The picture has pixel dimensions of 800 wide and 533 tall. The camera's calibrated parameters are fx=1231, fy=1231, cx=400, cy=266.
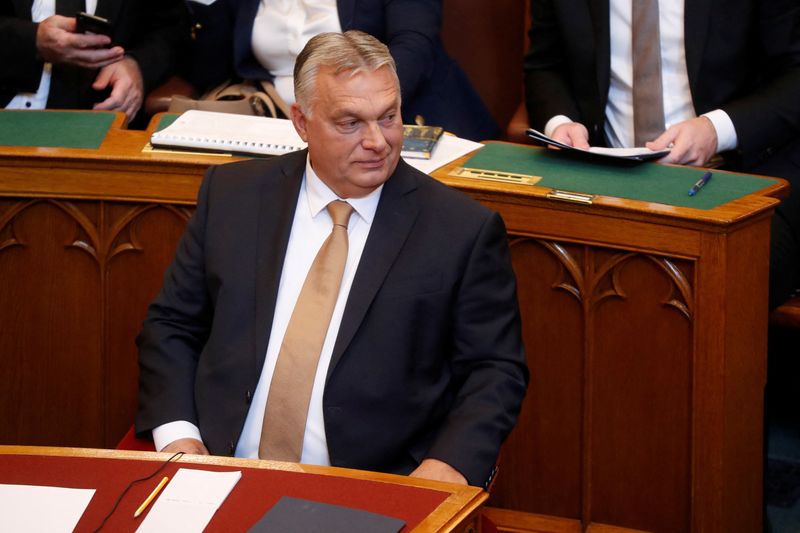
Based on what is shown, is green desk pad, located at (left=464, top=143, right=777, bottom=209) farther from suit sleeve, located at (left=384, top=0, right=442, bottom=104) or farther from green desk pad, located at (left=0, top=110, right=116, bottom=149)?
green desk pad, located at (left=0, top=110, right=116, bottom=149)

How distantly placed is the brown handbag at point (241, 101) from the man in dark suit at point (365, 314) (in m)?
1.24

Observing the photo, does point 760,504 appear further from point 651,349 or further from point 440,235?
point 440,235

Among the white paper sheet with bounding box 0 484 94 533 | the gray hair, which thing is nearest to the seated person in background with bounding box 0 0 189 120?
the gray hair

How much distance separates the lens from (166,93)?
13.4 feet

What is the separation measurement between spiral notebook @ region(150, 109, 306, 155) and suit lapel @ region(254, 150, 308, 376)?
0.49 meters

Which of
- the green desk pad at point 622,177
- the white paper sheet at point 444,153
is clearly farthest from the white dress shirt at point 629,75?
the green desk pad at point 622,177

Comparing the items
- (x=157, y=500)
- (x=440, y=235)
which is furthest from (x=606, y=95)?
(x=157, y=500)

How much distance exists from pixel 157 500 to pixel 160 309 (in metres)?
0.83

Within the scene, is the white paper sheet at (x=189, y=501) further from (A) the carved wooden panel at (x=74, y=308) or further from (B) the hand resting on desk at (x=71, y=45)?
(B) the hand resting on desk at (x=71, y=45)

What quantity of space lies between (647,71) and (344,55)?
141 cm

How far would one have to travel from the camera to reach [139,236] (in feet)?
10.6

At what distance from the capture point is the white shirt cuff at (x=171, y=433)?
2.48 metres

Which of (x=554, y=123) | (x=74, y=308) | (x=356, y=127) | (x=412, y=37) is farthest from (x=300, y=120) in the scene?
(x=412, y=37)

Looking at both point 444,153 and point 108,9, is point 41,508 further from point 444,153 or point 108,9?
point 108,9
